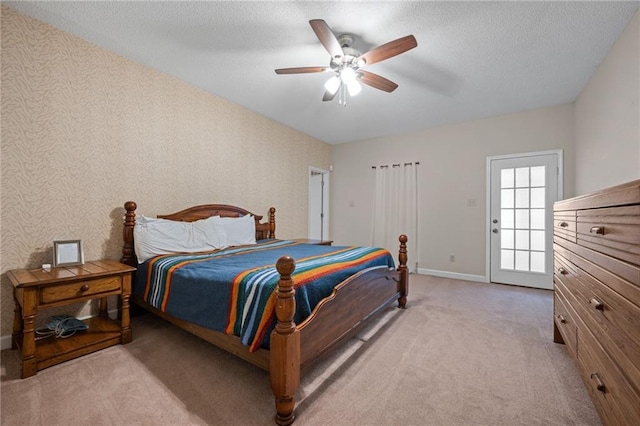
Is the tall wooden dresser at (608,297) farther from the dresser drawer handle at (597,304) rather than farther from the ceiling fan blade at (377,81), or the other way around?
the ceiling fan blade at (377,81)

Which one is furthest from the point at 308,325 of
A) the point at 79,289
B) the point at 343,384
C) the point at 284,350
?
the point at 79,289

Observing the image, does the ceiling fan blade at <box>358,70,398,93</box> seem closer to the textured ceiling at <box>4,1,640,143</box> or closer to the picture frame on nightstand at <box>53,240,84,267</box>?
the textured ceiling at <box>4,1,640,143</box>

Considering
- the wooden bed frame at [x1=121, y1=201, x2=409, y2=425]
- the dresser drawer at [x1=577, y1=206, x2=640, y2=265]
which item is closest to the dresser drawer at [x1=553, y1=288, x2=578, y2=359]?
the dresser drawer at [x1=577, y1=206, x2=640, y2=265]

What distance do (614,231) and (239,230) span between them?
3300mm

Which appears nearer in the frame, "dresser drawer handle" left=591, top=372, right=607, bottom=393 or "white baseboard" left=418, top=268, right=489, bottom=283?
"dresser drawer handle" left=591, top=372, right=607, bottom=393

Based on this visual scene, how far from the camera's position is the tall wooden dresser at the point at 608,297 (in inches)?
34.7

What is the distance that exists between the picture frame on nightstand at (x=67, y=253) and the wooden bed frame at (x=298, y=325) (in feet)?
1.26

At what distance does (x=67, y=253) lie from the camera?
222 cm

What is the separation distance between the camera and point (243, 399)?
1531 mm

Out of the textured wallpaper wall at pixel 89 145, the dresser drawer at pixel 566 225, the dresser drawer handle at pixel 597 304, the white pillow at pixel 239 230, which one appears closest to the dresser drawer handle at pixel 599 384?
the dresser drawer handle at pixel 597 304

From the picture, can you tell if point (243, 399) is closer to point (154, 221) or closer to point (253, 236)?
point (154, 221)

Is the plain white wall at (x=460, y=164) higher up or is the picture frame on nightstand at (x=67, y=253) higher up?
the plain white wall at (x=460, y=164)

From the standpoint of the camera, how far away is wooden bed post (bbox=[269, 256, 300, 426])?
4.42ft

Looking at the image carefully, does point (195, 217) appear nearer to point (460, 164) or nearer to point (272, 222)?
point (272, 222)
